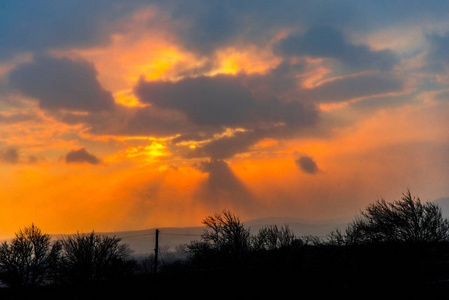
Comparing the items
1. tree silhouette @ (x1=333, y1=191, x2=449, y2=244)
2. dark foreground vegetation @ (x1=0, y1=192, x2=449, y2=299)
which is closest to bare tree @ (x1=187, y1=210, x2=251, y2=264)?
dark foreground vegetation @ (x1=0, y1=192, x2=449, y2=299)

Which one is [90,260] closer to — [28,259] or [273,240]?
[28,259]

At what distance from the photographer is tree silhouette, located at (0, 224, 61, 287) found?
55.9 metres

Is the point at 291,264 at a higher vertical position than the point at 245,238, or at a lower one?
lower

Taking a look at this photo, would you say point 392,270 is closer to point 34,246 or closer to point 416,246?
point 416,246

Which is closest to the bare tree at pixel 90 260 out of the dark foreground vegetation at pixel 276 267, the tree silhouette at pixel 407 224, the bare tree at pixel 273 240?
the dark foreground vegetation at pixel 276 267

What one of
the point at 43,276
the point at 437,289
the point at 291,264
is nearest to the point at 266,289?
Result: the point at 291,264

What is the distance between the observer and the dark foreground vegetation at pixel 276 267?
37469 millimetres

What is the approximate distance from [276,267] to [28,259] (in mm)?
40687

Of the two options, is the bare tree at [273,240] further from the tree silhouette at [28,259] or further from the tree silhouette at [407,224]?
the tree silhouette at [28,259]

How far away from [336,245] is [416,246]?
54.4 feet

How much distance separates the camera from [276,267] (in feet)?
161

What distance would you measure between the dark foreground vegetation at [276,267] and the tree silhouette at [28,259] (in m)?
0.20

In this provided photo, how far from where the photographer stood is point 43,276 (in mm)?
56000

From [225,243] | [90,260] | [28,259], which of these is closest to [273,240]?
[225,243]
